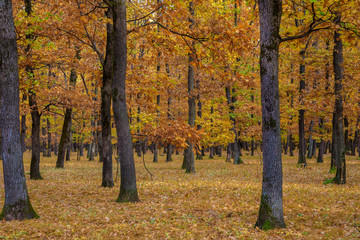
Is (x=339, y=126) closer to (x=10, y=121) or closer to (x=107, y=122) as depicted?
(x=107, y=122)

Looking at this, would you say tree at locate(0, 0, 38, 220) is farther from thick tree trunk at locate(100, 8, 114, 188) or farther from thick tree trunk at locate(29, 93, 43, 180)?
thick tree trunk at locate(29, 93, 43, 180)

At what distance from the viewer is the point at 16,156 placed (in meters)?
7.63

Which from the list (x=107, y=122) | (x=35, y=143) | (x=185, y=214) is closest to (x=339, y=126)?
(x=185, y=214)

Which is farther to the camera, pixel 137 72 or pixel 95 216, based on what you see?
pixel 137 72

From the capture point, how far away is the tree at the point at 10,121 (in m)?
7.55

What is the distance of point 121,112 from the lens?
10008 mm

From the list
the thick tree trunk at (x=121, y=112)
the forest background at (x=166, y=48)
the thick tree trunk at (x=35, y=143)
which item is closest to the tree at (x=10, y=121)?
the thick tree trunk at (x=121, y=112)

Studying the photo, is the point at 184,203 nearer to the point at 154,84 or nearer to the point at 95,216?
the point at 95,216

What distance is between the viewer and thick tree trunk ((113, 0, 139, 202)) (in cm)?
999

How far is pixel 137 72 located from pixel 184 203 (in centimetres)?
813


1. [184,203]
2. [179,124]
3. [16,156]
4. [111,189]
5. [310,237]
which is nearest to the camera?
[310,237]

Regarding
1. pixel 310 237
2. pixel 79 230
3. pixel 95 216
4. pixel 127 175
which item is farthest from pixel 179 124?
pixel 310 237

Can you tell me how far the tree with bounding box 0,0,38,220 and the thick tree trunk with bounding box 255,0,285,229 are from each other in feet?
21.7

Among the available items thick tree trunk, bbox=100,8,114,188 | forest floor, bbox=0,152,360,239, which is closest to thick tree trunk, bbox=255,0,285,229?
forest floor, bbox=0,152,360,239
